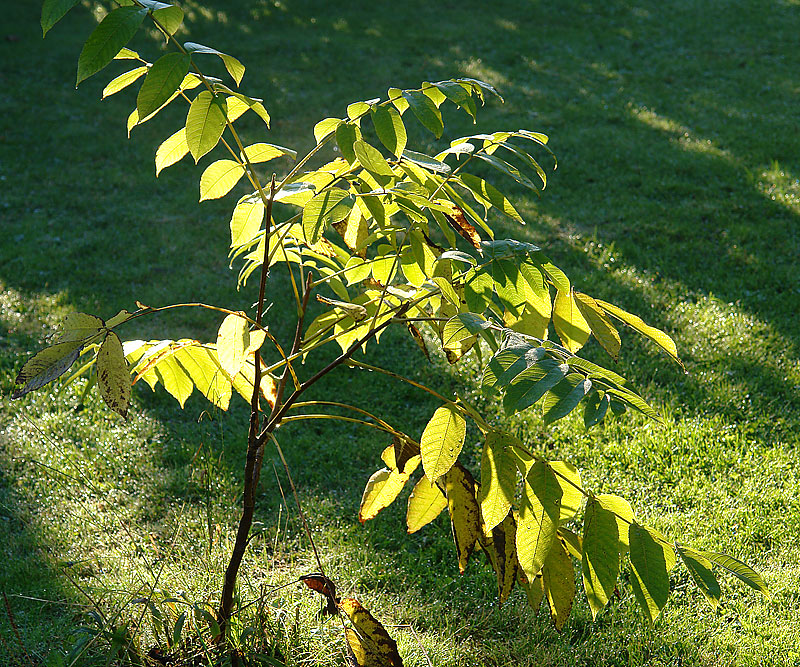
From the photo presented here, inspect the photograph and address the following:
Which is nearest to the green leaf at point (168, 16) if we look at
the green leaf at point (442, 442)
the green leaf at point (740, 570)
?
the green leaf at point (442, 442)

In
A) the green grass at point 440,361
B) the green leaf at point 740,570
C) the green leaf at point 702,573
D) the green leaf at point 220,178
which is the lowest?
the green grass at point 440,361

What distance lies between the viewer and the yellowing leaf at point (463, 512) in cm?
157

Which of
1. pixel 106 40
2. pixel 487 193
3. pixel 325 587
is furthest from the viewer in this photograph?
pixel 325 587

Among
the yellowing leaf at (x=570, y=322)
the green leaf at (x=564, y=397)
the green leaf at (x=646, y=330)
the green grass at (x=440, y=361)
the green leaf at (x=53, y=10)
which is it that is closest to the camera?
the green leaf at (x=564, y=397)

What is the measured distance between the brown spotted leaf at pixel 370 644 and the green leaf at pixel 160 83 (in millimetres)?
1213

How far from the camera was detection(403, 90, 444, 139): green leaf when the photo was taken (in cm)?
145

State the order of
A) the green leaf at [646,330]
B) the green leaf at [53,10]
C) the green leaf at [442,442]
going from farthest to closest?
1. the green leaf at [646,330]
2. the green leaf at [442,442]
3. the green leaf at [53,10]

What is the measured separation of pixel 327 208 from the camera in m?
1.40

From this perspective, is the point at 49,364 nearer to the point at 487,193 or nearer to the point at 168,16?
the point at 168,16

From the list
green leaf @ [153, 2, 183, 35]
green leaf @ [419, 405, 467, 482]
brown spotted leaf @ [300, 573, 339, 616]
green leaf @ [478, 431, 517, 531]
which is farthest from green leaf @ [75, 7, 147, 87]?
brown spotted leaf @ [300, 573, 339, 616]

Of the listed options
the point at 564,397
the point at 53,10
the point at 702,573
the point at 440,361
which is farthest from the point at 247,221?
the point at 440,361

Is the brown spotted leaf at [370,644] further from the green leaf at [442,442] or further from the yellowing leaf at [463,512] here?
the green leaf at [442,442]

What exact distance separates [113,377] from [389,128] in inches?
27.5

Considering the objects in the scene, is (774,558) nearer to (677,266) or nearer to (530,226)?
(677,266)
